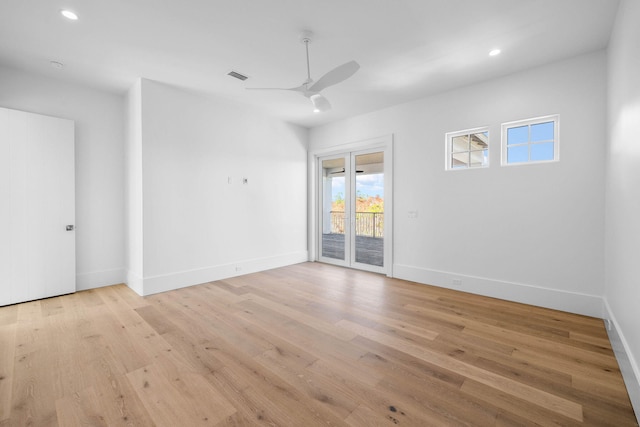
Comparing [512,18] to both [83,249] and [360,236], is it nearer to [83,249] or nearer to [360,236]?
[360,236]

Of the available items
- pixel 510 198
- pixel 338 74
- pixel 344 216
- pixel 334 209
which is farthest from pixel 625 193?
pixel 334 209

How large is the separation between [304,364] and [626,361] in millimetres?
2331

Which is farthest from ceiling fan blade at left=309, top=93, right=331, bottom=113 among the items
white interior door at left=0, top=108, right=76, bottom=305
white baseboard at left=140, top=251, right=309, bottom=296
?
white interior door at left=0, top=108, right=76, bottom=305

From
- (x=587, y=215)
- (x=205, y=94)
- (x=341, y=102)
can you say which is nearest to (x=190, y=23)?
(x=205, y=94)

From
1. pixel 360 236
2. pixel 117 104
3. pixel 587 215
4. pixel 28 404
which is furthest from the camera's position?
pixel 360 236

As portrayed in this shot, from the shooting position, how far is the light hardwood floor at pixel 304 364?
168 centimetres

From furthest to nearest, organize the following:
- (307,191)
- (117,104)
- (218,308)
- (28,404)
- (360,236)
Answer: (307,191) → (360,236) → (117,104) → (218,308) → (28,404)

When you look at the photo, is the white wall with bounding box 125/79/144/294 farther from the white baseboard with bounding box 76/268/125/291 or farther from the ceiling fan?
the ceiling fan

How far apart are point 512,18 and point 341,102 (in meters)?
2.50

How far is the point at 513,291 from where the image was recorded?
142 inches

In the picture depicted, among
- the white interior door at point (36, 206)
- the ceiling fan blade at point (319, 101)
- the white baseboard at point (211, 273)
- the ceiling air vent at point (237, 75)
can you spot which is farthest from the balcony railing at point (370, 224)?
the white interior door at point (36, 206)

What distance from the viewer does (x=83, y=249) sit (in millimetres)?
4059

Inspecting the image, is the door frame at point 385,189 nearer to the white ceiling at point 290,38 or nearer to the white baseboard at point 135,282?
the white ceiling at point 290,38

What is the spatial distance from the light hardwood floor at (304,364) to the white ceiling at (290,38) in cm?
298
